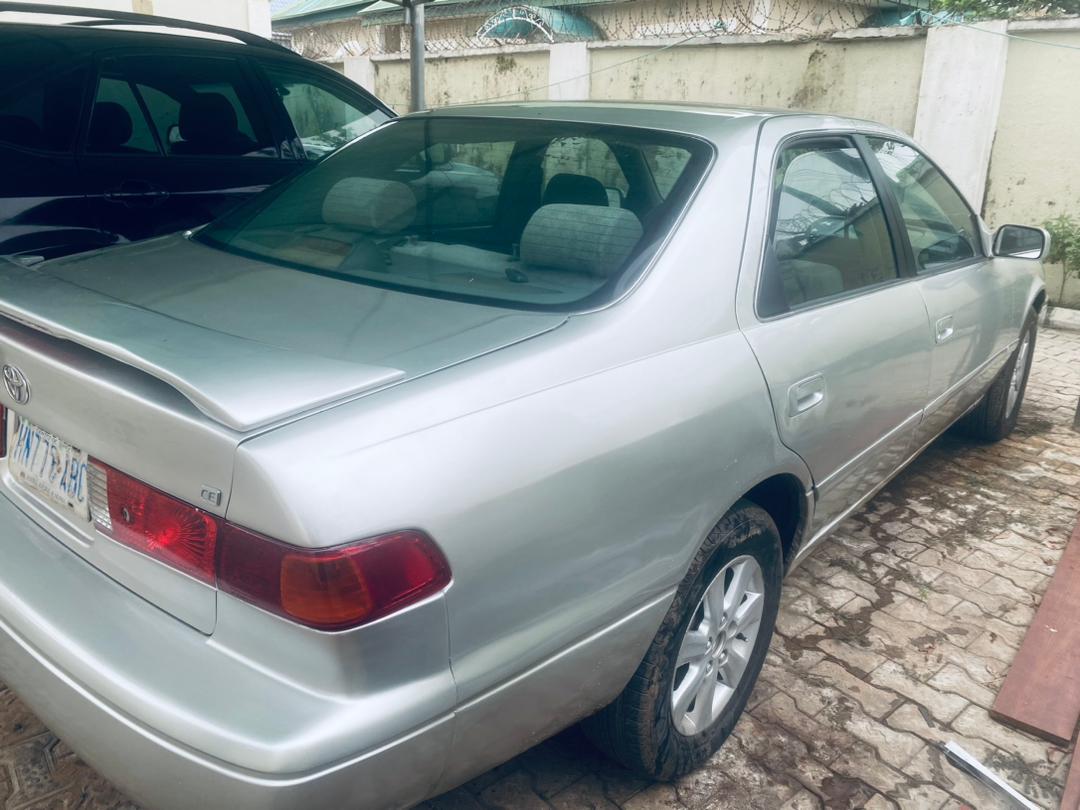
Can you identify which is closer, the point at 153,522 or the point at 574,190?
the point at 153,522

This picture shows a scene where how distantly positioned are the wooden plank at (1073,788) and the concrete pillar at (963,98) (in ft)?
20.5

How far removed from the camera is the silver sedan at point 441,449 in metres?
1.42

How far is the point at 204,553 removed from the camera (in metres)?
1.50

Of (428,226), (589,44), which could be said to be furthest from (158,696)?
(589,44)

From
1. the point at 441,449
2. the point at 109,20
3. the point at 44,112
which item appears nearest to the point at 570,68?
the point at 109,20

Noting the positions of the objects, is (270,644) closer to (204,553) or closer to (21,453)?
(204,553)

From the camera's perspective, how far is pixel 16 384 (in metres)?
1.82

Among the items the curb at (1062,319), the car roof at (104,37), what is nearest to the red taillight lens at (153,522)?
the car roof at (104,37)

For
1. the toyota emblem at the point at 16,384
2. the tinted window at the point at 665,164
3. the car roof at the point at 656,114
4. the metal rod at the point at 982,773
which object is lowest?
the metal rod at the point at 982,773

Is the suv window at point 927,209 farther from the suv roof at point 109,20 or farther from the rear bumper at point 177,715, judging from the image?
the suv roof at point 109,20

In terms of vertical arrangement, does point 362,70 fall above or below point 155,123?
above

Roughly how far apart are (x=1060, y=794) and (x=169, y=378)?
229cm

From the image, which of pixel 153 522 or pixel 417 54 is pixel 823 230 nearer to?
pixel 153 522

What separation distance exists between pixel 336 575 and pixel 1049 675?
91.9 inches
